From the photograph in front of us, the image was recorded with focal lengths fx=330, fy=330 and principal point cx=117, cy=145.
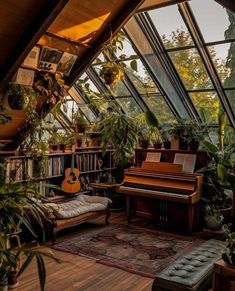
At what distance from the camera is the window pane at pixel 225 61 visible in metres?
5.15

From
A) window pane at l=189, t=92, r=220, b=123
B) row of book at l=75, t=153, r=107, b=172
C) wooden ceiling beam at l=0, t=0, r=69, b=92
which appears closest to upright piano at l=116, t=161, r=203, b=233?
row of book at l=75, t=153, r=107, b=172

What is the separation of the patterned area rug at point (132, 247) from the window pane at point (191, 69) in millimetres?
2661

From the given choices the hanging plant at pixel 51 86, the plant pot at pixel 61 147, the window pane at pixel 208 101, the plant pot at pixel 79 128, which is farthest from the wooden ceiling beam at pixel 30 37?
the window pane at pixel 208 101

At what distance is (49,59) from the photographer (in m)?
4.02

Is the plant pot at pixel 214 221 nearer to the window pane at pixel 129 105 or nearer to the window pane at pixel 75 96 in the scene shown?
the window pane at pixel 129 105

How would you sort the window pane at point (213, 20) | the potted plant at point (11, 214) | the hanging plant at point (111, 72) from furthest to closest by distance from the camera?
1. the window pane at point (213, 20)
2. the hanging plant at point (111, 72)
3. the potted plant at point (11, 214)

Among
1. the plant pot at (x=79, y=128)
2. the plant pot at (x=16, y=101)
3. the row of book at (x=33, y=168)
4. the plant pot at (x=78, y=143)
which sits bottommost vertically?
the row of book at (x=33, y=168)

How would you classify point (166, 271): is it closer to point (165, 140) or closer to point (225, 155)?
point (225, 155)

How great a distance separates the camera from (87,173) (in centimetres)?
628

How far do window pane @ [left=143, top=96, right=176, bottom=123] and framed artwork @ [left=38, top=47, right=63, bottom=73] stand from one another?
294 centimetres

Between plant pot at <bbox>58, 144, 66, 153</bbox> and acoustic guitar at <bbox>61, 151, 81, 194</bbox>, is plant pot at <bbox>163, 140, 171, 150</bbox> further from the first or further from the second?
plant pot at <bbox>58, 144, 66, 153</bbox>

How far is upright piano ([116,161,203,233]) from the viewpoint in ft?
16.0

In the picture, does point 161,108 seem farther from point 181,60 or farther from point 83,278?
point 83,278

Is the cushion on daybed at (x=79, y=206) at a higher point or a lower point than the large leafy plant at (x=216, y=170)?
lower
